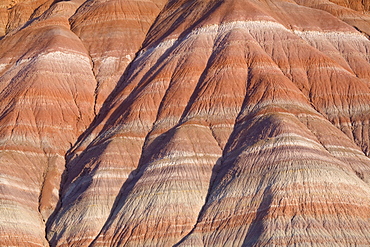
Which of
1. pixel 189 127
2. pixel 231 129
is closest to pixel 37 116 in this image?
pixel 189 127

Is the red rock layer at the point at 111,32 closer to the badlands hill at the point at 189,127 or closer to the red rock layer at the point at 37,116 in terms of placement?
the badlands hill at the point at 189,127

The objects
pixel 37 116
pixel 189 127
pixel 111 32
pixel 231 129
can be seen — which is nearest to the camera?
pixel 189 127

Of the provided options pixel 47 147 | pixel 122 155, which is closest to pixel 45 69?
pixel 47 147

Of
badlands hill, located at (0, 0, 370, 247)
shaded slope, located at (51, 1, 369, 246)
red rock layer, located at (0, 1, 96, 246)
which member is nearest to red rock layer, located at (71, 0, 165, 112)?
badlands hill, located at (0, 0, 370, 247)

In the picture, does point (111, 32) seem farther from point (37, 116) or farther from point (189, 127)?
point (189, 127)

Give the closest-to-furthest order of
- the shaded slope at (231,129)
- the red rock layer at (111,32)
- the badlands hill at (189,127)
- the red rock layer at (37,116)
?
the badlands hill at (189,127) < the shaded slope at (231,129) < the red rock layer at (37,116) < the red rock layer at (111,32)

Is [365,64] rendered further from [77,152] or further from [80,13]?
[80,13]

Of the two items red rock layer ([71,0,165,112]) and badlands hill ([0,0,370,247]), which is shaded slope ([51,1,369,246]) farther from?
red rock layer ([71,0,165,112])

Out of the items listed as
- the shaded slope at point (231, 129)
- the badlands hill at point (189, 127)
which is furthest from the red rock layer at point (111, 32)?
the shaded slope at point (231, 129)
